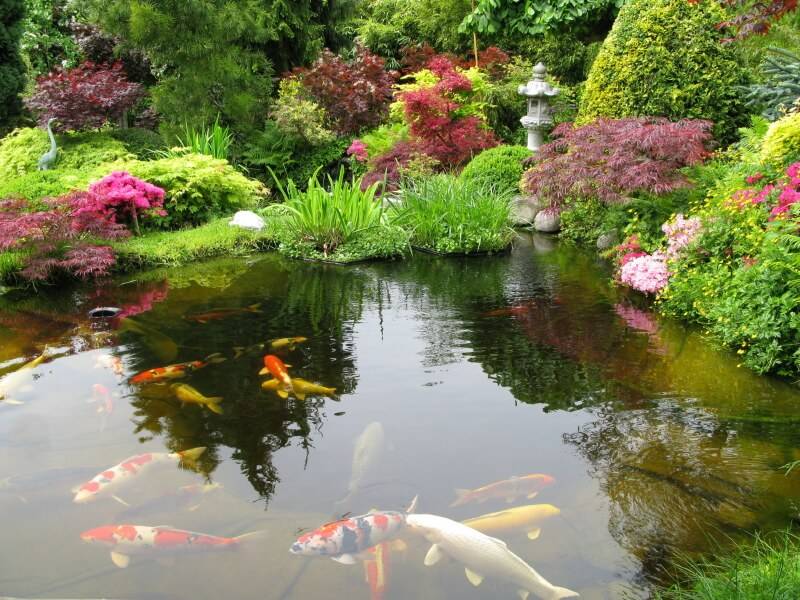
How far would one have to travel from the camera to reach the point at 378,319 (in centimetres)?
598

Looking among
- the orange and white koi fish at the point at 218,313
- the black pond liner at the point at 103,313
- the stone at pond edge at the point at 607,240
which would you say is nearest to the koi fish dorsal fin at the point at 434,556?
the orange and white koi fish at the point at 218,313

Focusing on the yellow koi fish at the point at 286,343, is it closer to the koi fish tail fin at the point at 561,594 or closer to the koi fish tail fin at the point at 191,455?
the koi fish tail fin at the point at 191,455

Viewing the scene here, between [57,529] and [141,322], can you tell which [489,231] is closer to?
[141,322]

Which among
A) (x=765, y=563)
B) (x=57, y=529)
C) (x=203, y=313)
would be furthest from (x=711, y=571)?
(x=203, y=313)

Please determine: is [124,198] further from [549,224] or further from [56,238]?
[549,224]

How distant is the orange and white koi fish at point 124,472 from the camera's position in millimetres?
3369

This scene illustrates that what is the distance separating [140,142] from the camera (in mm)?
11398

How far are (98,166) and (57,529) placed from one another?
784cm

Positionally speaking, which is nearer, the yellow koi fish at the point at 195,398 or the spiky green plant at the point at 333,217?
Result: the yellow koi fish at the point at 195,398

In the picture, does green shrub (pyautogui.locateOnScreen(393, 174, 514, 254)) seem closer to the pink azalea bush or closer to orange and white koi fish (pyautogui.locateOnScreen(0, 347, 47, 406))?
the pink azalea bush

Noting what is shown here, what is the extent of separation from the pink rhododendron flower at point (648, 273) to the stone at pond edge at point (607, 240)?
4.82 feet

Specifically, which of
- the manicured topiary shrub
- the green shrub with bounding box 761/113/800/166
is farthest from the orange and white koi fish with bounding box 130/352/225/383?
the manicured topiary shrub

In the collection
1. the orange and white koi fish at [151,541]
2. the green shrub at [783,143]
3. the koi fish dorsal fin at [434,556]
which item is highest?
the green shrub at [783,143]

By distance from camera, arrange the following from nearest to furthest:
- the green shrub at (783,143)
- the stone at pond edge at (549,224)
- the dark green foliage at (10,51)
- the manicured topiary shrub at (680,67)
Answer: the green shrub at (783,143), the manicured topiary shrub at (680,67), the stone at pond edge at (549,224), the dark green foliage at (10,51)
